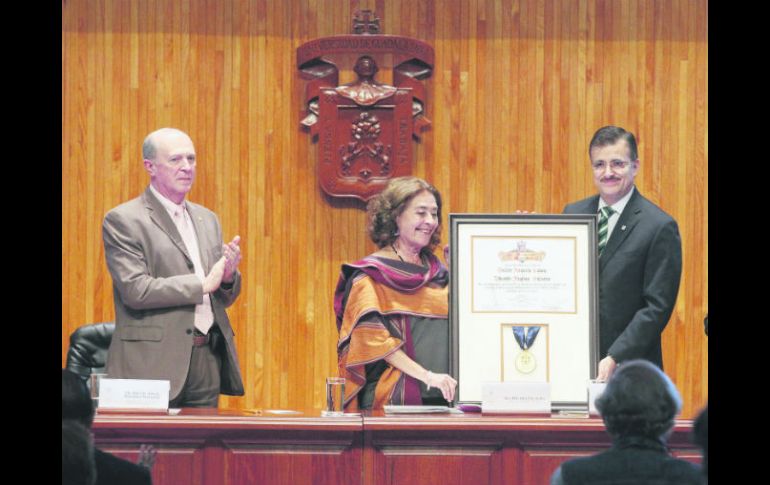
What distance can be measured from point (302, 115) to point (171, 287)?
2.05 metres

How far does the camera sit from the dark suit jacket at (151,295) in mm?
3975

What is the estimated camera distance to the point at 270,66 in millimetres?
5824

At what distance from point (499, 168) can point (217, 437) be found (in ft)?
10.4

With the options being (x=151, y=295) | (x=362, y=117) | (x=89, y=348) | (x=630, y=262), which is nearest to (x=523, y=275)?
(x=630, y=262)

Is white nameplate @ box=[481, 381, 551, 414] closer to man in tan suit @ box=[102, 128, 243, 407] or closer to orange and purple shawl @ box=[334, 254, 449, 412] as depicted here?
orange and purple shawl @ box=[334, 254, 449, 412]

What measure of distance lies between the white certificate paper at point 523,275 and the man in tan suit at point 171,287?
112cm

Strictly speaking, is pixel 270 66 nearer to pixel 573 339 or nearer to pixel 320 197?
pixel 320 197

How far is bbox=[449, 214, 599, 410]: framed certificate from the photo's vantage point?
323 centimetres

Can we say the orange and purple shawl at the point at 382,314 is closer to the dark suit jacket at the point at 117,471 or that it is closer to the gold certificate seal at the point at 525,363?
the gold certificate seal at the point at 525,363

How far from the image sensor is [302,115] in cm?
581

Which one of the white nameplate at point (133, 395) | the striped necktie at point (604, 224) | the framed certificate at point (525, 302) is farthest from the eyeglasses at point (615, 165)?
the white nameplate at point (133, 395)

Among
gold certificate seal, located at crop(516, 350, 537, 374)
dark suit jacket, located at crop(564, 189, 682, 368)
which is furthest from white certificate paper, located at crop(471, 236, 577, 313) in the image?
dark suit jacket, located at crop(564, 189, 682, 368)

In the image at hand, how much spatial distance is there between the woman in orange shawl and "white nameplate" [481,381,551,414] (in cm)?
36

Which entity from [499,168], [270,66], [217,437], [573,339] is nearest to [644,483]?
[573,339]
